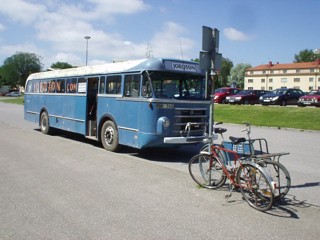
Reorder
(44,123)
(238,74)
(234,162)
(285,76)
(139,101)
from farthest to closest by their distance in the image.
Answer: (238,74)
(285,76)
(44,123)
(139,101)
(234,162)

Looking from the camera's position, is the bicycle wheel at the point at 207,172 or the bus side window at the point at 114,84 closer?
the bicycle wheel at the point at 207,172

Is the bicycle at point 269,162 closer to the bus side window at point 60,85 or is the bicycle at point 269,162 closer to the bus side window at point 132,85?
the bus side window at point 132,85

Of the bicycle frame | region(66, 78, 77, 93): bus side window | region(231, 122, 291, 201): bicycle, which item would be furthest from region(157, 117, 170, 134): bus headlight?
region(66, 78, 77, 93): bus side window

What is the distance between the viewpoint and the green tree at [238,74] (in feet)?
414

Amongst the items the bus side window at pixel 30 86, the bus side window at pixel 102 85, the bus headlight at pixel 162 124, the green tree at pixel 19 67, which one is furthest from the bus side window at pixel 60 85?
the green tree at pixel 19 67

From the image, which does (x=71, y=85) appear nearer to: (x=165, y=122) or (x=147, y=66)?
(x=147, y=66)

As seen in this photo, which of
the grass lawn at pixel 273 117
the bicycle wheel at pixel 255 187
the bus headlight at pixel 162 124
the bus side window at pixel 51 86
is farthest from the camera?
the grass lawn at pixel 273 117

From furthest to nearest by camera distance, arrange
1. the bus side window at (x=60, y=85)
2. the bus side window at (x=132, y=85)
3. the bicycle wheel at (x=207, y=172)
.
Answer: the bus side window at (x=60, y=85) < the bus side window at (x=132, y=85) < the bicycle wheel at (x=207, y=172)

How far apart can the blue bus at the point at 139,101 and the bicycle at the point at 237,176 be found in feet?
5.58

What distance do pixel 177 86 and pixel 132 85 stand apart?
125cm

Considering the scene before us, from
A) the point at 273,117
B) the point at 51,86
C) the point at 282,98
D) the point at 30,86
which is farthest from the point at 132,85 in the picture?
the point at 282,98

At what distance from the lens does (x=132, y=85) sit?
9.70 meters

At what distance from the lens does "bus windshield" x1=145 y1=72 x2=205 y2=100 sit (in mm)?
9312

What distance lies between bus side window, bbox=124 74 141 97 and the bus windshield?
0.42 m
